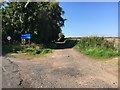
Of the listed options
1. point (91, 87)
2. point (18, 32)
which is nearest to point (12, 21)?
point (18, 32)

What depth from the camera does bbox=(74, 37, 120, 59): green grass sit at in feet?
75.8

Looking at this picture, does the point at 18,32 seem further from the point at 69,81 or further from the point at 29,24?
the point at 69,81

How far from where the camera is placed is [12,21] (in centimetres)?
4081

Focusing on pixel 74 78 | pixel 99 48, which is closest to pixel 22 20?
pixel 99 48

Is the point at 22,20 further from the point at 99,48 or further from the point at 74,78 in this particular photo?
the point at 74,78

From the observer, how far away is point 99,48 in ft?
89.6

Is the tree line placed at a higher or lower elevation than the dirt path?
higher

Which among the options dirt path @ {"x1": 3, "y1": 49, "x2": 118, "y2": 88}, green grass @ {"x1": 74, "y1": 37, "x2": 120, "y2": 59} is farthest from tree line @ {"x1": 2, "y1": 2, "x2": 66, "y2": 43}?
dirt path @ {"x1": 3, "y1": 49, "x2": 118, "y2": 88}

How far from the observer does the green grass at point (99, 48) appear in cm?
2309

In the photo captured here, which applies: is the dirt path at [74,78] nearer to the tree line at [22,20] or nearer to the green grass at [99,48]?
the green grass at [99,48]

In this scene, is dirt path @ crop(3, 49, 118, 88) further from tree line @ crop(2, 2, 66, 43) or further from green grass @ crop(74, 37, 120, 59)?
tree line @ crop(2, 2, 66, 43)

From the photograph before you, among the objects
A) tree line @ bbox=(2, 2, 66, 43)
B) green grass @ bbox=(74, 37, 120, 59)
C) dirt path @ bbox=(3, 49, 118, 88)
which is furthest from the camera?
tree line @ bbox=(2, 2, 66, 43)

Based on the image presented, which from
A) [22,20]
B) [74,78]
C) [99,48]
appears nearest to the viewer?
[74,78]

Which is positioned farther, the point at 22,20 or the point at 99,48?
the point at 22,20
